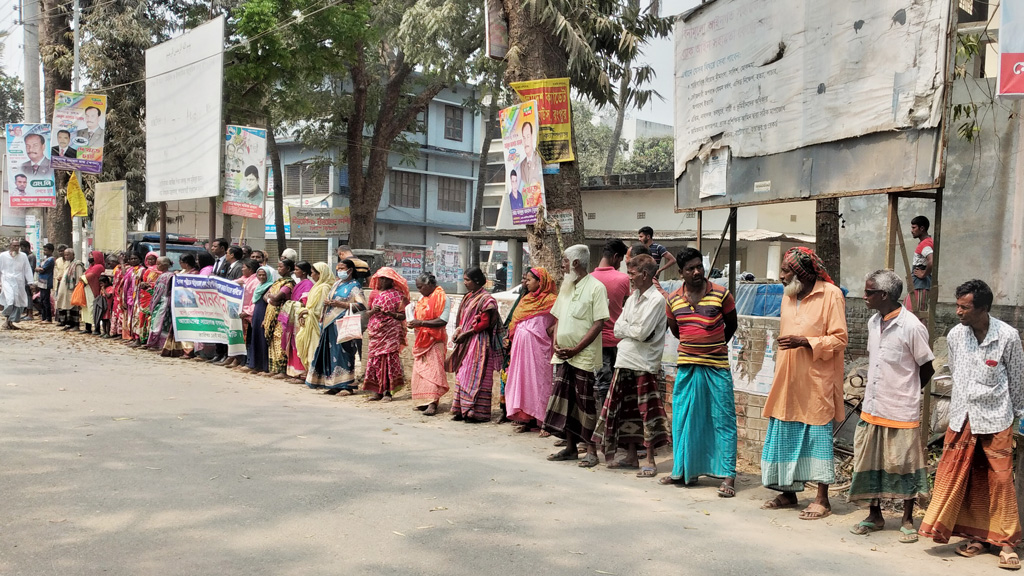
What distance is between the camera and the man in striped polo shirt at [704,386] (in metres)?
6.21

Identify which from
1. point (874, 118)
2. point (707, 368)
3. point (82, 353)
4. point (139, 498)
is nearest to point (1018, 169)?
point (874, 118)

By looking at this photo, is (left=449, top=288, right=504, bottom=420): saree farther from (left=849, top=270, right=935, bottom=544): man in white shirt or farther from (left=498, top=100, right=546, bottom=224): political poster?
(left=849, top=270, right=935, bottom=544): man in white shirt

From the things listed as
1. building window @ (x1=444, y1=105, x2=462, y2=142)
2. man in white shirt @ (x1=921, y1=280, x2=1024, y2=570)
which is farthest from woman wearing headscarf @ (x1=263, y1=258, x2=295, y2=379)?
building window @ (x1=444, y1=105, x2=462, y2=142)

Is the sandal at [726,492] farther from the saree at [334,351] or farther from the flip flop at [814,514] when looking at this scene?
the saree at [334,351]

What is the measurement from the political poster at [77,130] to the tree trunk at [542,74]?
39.1ft

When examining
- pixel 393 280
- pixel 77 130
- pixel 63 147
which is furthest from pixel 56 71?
pixel 393 280

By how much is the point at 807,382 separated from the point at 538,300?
3186mm

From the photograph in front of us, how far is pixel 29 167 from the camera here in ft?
61.8

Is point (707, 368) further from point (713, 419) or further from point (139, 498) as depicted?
point (139, 498)

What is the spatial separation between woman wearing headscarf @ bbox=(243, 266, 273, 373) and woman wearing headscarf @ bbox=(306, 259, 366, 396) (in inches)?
54.9

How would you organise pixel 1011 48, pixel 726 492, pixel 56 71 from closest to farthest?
pixel 1011 48 < pixel 726 492 < pixel 56 71

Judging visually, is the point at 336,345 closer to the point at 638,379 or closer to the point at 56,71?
the point at 638,379

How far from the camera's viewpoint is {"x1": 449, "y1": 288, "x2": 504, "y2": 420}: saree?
29.0ft

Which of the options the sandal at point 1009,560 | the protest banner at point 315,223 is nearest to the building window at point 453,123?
the protest banner at point 315,223
